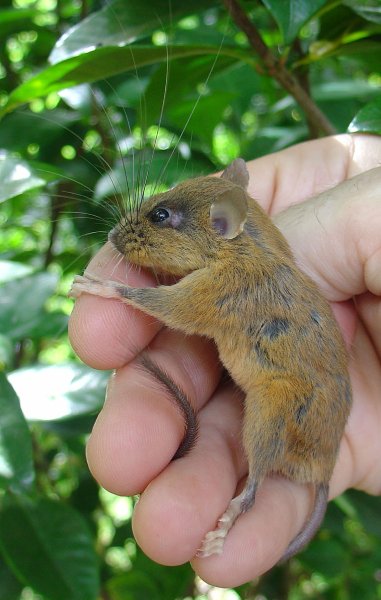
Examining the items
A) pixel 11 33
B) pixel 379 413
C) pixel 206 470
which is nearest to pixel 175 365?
pixel 206 470

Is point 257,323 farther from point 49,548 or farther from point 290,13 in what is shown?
point 49,548

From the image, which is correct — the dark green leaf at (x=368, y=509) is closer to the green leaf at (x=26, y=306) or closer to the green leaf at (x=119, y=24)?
the green leaf at (x=26, y=306)

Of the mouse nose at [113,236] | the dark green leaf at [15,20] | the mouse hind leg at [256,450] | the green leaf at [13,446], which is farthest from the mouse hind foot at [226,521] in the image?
the dark green leaf at [15,20]

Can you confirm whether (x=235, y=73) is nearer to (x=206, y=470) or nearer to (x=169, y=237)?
(x=169, y=237)

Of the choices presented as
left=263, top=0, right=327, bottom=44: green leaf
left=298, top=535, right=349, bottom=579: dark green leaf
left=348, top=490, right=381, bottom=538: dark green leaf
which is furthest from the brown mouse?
left=298, top=535, right=349, bottom=579: dark green leaf

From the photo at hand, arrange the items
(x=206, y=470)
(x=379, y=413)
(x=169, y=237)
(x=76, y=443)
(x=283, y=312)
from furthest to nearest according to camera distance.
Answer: (x=76, y=443) < (x=379, y=413) < (x=169, y=237) < (x=283, y=312) < (x=206, y=470)

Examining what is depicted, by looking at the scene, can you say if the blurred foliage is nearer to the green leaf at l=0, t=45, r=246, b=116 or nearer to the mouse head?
the green leaf at l=0, t=45, r=246, b=116
